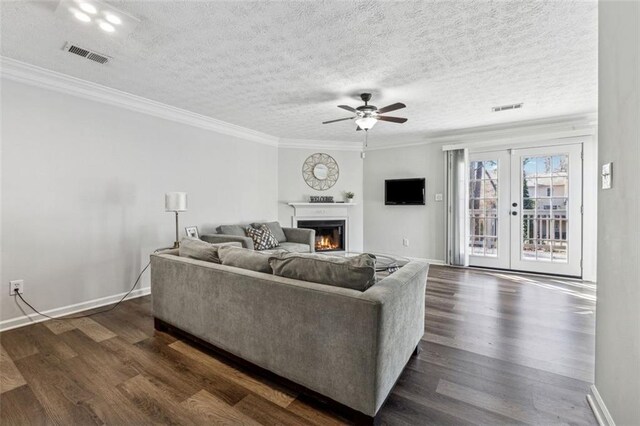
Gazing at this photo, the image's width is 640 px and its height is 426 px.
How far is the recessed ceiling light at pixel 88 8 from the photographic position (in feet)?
6.08

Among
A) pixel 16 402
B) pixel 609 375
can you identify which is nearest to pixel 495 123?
pixel 609 375

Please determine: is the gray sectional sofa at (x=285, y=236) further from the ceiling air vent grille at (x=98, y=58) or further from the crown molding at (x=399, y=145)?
the crown molding at (x=399, y=145)

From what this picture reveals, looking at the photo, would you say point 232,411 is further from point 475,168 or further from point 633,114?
point 475,168

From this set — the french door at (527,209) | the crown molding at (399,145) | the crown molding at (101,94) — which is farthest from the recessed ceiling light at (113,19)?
the french door at (527,209)

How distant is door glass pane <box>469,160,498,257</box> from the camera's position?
4953 millimetres

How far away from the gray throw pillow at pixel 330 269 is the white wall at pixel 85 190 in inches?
102

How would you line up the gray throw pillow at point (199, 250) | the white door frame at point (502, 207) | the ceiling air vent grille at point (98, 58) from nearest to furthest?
1. the gray throw pillow at point (199, 250)
2. the ceiling air vent grille at point (98, 58)
3. the white door frame at point (502, 207)

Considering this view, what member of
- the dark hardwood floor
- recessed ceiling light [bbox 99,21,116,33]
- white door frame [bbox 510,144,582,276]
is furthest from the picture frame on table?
white door frame [bbox 510,144,582,276]

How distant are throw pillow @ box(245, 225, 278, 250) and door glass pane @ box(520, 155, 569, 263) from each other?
4.11 meters

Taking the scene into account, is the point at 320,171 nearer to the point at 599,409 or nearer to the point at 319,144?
the point at 319,144

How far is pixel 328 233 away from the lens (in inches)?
236

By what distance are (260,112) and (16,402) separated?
3.60 metres

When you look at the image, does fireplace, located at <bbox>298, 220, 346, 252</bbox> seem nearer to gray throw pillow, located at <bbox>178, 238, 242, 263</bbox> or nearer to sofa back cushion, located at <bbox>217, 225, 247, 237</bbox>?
sofa back cushion, located at <bbox>217, 225, 247, 237</bbox>

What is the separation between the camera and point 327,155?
5.93m
